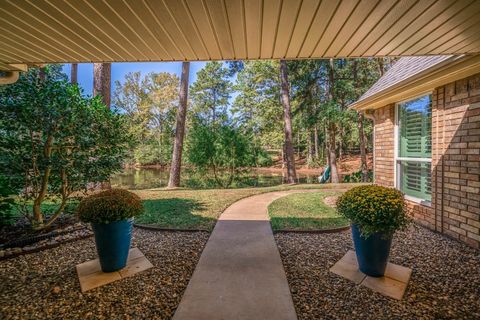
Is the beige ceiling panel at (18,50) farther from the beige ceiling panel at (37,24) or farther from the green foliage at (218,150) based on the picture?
the green foliage at (218,150)

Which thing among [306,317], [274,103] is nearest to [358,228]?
[306,317]

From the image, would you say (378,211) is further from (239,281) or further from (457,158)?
(457,158)

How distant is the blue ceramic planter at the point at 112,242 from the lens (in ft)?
8.52

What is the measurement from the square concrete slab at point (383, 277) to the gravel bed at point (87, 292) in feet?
5.65

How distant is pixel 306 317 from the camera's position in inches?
78.6

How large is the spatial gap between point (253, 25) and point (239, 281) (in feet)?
8.36

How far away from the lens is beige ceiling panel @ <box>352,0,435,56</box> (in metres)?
2.01

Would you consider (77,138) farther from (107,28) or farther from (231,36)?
(231,36)

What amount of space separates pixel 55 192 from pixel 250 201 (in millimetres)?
4125

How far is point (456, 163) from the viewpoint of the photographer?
12.0 feet

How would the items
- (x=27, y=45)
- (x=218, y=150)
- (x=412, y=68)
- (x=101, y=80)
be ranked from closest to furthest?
1. (x=27, y=45)
2. (x=412, y=68)
3. (x=101, y=80)
4. (x=218, y=150)

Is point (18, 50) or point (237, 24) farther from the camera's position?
point (18, 50)

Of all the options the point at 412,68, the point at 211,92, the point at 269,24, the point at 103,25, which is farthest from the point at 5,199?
the point at 211,92

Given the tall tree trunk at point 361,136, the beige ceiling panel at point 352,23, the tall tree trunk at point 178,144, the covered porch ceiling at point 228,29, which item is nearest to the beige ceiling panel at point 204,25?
the covered porch ceiling at point 228,29
